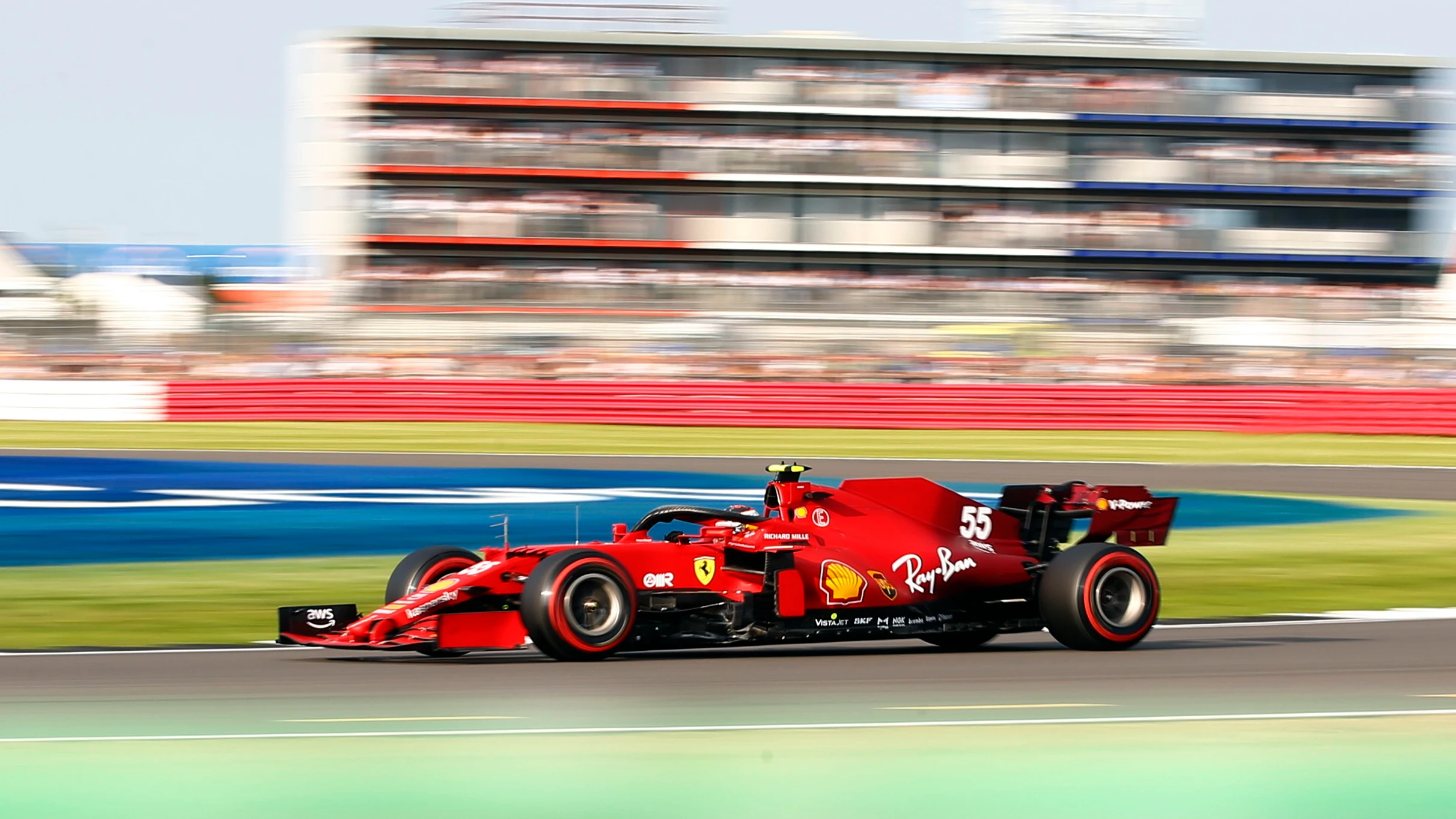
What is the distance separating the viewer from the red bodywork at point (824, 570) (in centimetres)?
752

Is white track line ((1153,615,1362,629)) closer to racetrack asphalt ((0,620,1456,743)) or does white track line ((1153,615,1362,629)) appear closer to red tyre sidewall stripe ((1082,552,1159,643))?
racetrack asphalt ((0,620,1456,743))

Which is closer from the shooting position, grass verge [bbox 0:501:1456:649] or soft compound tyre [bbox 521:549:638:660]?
soft compound tyre [bbox 521:549:638:660]

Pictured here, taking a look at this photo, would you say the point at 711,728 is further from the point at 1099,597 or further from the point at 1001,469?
the point at 1001,469

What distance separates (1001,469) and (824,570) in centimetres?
1430

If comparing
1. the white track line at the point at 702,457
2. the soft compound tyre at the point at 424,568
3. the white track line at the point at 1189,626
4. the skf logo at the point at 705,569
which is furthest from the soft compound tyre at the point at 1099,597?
the white track line at the point at 702,457

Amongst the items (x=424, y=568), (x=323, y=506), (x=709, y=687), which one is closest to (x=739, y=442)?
(x=323, y=506)

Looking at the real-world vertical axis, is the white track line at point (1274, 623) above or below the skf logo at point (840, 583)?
below

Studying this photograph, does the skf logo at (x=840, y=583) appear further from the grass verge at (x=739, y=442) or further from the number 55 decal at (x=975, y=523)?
the grass verge at (x=739, y=442)

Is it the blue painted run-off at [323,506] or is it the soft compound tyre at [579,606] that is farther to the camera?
the blue painted run-off at [323,506]

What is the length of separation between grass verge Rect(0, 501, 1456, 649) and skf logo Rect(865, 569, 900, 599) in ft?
10.3

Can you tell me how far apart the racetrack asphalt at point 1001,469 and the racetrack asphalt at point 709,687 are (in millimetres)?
11555

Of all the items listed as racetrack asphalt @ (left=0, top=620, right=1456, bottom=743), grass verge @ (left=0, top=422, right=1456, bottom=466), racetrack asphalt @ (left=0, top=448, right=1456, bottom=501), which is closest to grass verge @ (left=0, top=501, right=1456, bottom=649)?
racetrack asphalt @ (left=0, top=620, right=1456, bottom=743)

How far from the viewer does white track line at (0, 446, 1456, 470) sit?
23.3 metres

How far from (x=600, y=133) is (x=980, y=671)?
40.4 m
